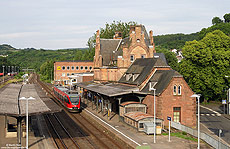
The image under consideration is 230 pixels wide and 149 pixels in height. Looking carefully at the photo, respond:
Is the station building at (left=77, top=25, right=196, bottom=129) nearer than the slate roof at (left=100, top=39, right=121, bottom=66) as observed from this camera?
Yes

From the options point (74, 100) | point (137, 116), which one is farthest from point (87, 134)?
point (74, 100)

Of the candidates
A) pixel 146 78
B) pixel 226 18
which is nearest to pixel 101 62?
pixel 146 78

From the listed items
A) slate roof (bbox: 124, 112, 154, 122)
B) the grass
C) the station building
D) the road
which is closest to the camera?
the grass

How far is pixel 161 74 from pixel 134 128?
1156 cm

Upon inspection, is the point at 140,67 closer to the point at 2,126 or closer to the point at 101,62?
the point at 101,62

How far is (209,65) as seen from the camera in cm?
6384

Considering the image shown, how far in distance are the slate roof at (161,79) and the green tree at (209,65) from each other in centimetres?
2130

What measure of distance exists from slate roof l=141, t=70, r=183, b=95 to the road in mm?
9009

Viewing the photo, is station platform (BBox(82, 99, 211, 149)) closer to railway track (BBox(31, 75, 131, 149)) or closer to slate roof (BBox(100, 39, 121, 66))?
railway track (BBox(31, 75, 131, 149))

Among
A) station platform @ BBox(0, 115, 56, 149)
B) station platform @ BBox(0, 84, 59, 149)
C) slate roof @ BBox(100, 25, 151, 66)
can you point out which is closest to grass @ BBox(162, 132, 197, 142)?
station platform @ BBox(0, 115, 56, 149)

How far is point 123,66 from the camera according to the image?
2370 inches

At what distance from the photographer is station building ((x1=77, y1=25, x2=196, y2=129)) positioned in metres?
39.7

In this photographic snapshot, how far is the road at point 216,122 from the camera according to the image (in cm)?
3781

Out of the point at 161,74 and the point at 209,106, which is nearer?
the point at 161,74
